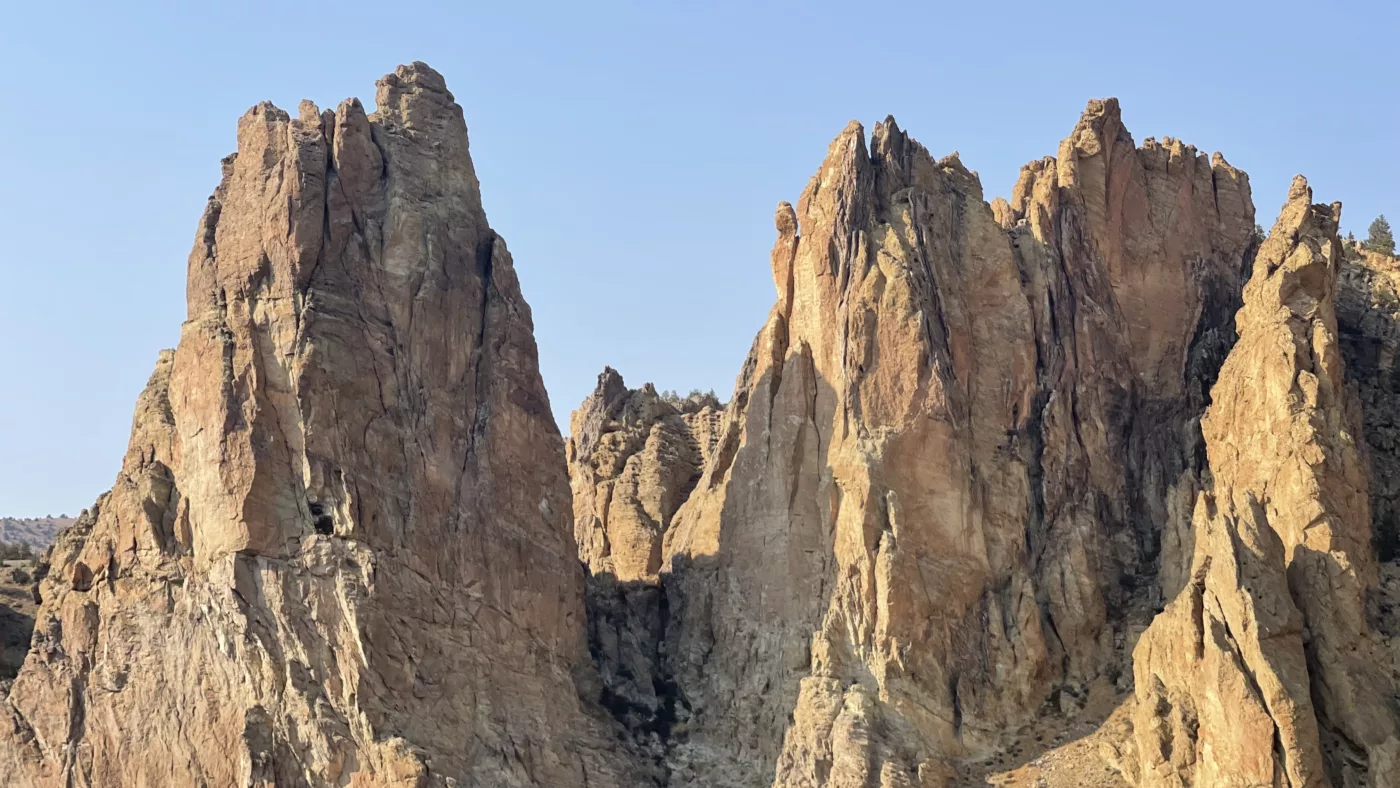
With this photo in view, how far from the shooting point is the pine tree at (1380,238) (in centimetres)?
10225

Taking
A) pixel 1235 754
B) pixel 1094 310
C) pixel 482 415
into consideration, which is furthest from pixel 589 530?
pixel 1235 754

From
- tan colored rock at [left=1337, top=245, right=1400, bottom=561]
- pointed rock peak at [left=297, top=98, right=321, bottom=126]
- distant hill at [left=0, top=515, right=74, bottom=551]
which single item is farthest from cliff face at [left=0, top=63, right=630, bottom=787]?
distant hill at [left=0, top=515, right=74, bottom=551]

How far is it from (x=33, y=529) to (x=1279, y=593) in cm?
13090

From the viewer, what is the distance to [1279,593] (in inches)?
2913

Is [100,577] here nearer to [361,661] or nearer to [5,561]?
[361,661]

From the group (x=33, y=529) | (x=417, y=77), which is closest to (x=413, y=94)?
(x=417, y=77)

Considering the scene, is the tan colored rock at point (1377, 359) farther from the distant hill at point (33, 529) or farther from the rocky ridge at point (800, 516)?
the distant hill at point (33, 529)

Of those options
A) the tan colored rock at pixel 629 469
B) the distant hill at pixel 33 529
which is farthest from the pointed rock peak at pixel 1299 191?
the distant hill at pixel 33 529

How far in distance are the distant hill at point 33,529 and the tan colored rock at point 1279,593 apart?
11331 cm

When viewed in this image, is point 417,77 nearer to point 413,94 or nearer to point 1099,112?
point 413,94

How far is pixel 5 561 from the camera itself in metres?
106

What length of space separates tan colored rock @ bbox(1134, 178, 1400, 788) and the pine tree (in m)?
19.5

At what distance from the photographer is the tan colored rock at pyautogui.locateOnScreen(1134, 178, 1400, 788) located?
71688mm

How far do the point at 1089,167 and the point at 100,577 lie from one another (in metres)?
37.0
